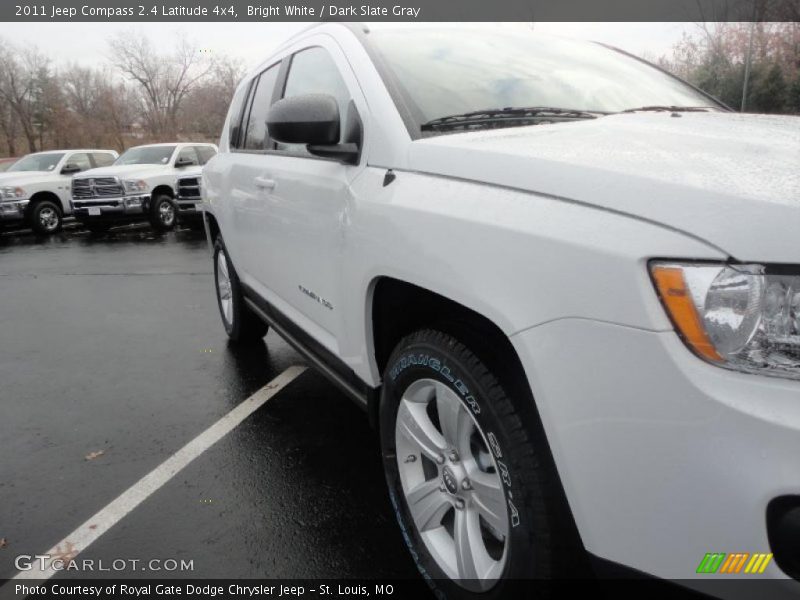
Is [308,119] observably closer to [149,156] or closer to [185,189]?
[185,189]

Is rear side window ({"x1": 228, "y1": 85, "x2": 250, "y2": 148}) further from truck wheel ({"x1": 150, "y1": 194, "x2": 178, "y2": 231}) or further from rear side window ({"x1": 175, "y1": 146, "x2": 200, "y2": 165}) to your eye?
rear side window ({"x1": 175, "y1": 146, "x2": 200, "y2": 165})

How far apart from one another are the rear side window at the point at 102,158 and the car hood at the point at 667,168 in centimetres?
1527

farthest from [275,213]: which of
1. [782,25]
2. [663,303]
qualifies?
[782,25]

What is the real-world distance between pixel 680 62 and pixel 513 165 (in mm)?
35366

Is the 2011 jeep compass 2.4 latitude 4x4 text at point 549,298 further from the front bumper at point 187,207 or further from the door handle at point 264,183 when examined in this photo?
the front bumper at point 187,207

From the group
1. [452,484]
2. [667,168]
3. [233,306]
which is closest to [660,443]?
[667,168]

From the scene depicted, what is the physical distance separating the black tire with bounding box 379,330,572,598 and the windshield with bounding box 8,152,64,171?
48.7 feet

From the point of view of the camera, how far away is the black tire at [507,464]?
4.70 feet

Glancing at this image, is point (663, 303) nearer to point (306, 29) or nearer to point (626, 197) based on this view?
point (626, 197)

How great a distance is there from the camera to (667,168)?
1.31 m

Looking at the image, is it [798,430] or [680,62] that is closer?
[798,430]

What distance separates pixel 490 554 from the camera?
5.66ft

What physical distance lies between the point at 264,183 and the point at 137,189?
35.9ft

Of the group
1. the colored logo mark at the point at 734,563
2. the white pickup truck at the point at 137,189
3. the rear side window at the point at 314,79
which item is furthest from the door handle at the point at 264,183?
the white pickup truck at the point at 137,189
